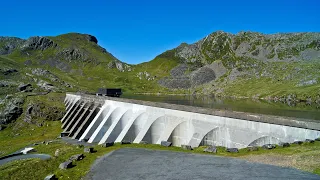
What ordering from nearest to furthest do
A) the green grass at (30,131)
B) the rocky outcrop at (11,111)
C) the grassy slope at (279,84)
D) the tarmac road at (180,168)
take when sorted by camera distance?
1. the tarmac road at (180,168)
2. the green grass at (30,131)
3. the rocky outcrop at (11,111)
4. the grassy slope at (279,84)

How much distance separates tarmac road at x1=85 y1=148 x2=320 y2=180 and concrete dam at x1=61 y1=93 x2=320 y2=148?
6972 millimetres

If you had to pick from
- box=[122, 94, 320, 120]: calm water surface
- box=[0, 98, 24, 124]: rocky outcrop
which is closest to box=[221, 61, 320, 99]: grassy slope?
box=[122, 94, 320, 120]: calm water surface

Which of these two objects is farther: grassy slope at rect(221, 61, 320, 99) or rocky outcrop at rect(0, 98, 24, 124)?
grassy slope at rect(221, 61, 320, 99)

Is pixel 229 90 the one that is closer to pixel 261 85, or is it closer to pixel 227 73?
pixel 261 85

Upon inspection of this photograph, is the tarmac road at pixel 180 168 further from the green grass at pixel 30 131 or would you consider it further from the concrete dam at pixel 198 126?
the green grass at pixel 30 131

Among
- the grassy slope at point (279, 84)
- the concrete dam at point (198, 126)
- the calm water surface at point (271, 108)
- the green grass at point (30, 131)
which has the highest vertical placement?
the grassy slope at point (279, 84)

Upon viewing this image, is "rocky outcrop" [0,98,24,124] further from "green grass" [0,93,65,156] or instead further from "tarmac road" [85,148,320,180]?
"tarmac road" [85,148,320,180]

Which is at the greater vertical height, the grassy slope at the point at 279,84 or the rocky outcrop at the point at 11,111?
the grassy slope at the point at 279,84

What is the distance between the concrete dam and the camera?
20.3m

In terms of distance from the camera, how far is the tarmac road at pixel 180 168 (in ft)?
41.9

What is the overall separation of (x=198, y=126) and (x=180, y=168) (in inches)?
511

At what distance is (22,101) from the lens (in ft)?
239

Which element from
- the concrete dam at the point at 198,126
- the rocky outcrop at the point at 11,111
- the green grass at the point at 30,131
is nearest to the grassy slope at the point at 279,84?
the concrete dam at the point at 198,126

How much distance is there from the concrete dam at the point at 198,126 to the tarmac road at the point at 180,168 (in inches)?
274
